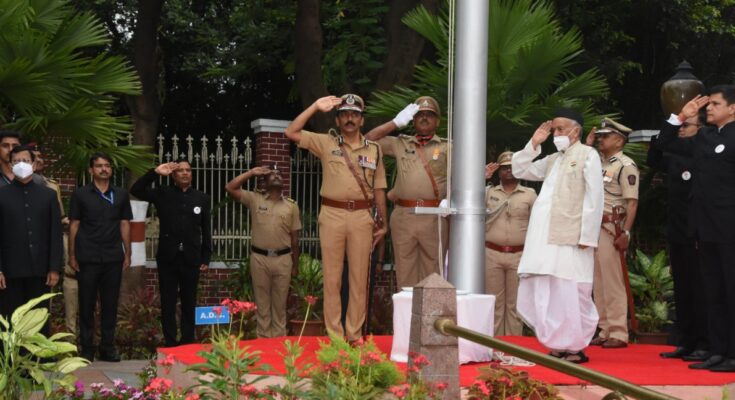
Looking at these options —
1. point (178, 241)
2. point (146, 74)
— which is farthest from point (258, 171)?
point (146, 74)

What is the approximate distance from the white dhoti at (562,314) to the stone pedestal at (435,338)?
195 centimetres

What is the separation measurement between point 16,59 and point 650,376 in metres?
5.85

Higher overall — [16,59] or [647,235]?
[16,59]

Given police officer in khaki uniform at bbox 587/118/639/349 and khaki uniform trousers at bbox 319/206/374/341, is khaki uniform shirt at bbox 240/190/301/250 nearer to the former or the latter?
khaki uniform trousers at bbox 319/206/374/341

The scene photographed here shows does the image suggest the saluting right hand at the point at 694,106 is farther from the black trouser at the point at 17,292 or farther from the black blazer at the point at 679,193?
the black trouser at the point at 17,292

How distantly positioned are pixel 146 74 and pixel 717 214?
10.0 m

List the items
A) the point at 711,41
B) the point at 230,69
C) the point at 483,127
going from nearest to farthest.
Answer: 1. the point at 483,127
2. the point at 230,69
3. the point at 711,41

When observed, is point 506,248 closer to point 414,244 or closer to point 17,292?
point 414,244

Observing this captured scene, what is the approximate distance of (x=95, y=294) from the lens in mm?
10430

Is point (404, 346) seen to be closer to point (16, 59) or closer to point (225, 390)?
point (225, 390)

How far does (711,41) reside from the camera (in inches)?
849

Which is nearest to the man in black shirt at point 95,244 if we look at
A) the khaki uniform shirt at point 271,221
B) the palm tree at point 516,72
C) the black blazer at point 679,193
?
the khaki uniform shirt at point 271,221

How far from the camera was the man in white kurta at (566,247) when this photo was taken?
7887mm

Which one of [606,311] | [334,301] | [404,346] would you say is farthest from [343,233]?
[606,311]
